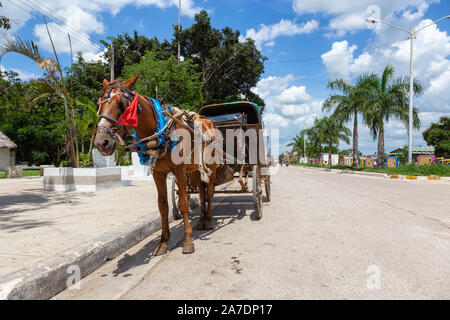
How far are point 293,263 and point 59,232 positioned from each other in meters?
3.23

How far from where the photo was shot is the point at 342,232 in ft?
15.4

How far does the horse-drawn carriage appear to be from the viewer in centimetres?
557

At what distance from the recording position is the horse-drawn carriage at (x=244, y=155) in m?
5.57

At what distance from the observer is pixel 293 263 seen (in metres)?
3.29

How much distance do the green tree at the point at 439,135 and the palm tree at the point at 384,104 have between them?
20.5 meters

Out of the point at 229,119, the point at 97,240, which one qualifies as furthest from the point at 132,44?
the point at 97,240

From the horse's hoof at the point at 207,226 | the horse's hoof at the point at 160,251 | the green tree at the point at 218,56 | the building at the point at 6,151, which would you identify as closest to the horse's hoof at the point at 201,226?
the horse's hoof at the point at 207,226

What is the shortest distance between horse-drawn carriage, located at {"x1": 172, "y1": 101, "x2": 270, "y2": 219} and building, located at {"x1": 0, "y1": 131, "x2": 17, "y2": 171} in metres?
23.8

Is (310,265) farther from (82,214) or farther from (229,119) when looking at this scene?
(82,214)

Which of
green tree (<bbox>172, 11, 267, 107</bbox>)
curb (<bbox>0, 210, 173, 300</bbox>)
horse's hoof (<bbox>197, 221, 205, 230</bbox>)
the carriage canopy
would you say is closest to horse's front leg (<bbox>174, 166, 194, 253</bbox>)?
curb (<bbox>0, 210, 173, 300</bbox>)

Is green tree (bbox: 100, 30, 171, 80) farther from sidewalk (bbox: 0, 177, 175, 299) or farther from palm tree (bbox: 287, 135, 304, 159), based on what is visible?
palm tree (bbox: 287, 135, 304, 159)

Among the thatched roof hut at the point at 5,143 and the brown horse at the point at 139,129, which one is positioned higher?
the thatched roof hut at the point at 5,143

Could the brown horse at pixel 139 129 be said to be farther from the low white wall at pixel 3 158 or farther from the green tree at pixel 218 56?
the low white wall at pixel 3 158
